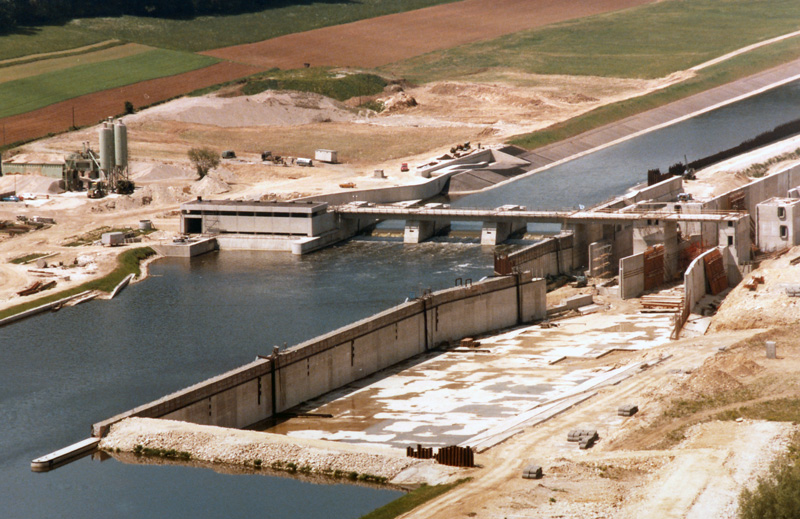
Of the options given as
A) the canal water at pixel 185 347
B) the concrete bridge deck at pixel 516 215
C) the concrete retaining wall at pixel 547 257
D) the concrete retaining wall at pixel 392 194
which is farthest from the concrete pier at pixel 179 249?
the concrete retaining wall at pixel 547 257

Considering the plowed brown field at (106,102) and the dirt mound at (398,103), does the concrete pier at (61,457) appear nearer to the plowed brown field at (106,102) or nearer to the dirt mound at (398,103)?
the plowed brown field at (106,102)

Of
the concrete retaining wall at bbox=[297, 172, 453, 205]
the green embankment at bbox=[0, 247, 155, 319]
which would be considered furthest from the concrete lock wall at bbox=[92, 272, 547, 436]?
the concrete retaining wall at bbox=[297, 172, 453, 205]

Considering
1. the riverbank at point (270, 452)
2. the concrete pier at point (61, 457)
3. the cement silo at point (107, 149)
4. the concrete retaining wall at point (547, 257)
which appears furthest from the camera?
the cement silo at point (107, 149)

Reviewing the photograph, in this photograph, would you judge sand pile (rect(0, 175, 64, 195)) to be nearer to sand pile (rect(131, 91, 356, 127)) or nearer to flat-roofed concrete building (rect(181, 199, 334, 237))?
flat-roofed concrete building (rect(181, 199, 334, 237))

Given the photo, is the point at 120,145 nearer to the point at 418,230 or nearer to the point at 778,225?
the point at 418,230

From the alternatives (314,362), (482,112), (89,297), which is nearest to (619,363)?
(314,362)

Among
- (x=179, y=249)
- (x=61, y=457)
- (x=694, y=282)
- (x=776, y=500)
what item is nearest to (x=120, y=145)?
(x=179, y=249)

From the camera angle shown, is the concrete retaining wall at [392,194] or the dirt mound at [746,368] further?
the concrete retaining wall at [392,194]
